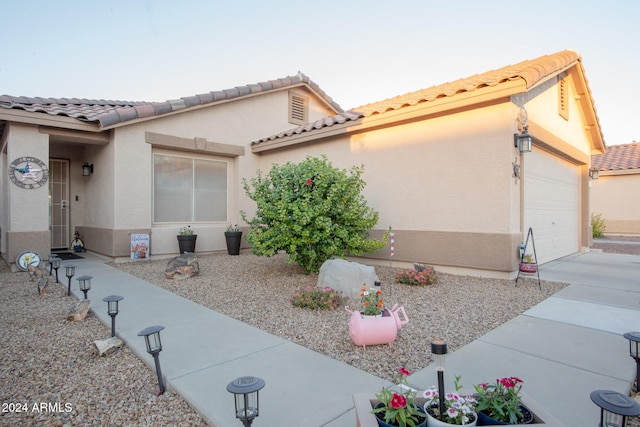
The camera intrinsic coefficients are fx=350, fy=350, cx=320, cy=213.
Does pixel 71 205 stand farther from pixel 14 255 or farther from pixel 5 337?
pixel 5 337

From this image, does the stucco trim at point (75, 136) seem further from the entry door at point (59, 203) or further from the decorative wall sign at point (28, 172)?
the entry door at point (59, 203)

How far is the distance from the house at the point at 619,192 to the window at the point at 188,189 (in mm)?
17560

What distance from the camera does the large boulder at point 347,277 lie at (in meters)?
5.48

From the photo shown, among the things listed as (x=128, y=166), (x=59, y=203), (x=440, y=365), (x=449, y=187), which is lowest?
(x=440, y=365)

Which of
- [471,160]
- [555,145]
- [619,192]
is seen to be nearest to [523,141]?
[471,160]

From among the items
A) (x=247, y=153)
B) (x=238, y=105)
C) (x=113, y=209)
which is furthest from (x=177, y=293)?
(x=238, y=105)

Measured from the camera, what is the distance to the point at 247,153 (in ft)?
36.8

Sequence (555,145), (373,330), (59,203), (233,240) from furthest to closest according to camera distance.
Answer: (59,203)
(233,240)
(555,145)
(373,330)

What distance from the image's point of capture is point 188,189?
10195mm

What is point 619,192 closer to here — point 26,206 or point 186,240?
point 186,240

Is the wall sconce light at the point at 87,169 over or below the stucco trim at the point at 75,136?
below

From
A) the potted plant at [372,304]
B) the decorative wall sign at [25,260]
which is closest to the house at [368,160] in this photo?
the decorative wall sign at [25,260]

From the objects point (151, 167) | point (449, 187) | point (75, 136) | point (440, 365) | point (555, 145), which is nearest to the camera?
point (440, 365)

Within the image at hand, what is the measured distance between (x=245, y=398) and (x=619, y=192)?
833 inches
